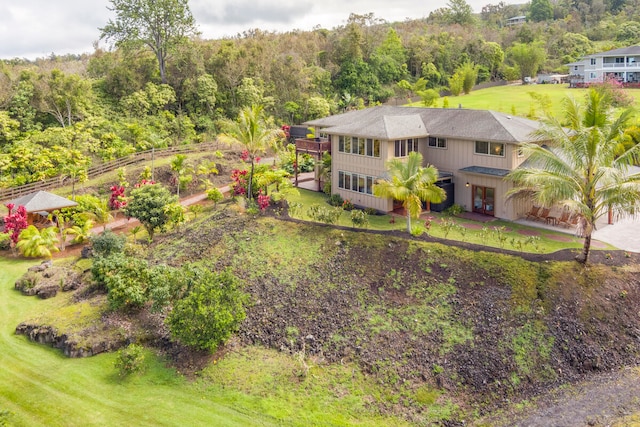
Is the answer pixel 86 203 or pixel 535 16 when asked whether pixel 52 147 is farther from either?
pixel 535 16

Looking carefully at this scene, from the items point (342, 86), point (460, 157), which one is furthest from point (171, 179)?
point (342, 86)

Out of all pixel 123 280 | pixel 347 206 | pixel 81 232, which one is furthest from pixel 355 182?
pixel 81 232

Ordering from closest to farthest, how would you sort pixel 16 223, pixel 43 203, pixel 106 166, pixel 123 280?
pixel 123 280, pixel 16 223, pixel 43 203, pixel 106 166

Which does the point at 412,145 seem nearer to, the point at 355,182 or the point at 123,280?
the point at 355,182

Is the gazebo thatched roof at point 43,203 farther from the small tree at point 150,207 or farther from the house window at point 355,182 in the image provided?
the house window at point 355,182

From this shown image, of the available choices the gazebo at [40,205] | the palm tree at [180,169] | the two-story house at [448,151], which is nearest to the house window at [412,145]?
the two-story house at [448,151]
